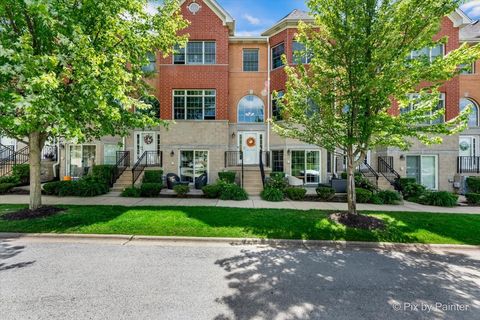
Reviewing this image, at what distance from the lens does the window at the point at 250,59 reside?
642 inches

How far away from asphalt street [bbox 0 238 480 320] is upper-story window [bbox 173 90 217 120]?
10358 mm

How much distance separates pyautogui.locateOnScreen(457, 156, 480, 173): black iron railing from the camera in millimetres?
14242

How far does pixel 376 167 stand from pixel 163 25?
15.0m

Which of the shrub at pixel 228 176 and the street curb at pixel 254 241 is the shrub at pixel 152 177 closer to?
the shrub at pixel 228 176

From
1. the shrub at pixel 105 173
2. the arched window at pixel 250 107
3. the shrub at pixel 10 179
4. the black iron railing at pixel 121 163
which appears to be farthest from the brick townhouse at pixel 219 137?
the shrub at pixel 10 179

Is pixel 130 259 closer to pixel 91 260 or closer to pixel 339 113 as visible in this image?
pixel 91 260

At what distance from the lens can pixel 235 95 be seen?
16.3m

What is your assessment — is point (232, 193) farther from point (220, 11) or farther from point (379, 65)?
point (220, 11)

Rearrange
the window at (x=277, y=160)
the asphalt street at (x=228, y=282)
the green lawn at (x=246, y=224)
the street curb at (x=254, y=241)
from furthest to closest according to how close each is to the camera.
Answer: the window at (x=277, y=160)
the green lawn at (x=246, y=224)
the street curb at (x=254, y=241)
the asphalt street at (x=228, y=282)

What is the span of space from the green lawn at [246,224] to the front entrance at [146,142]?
7594mm

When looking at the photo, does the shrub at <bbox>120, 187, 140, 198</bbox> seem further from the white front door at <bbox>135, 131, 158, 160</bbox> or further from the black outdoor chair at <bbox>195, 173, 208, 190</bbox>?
the white front door at <bbox>135, 131, 158, 160</bbox>

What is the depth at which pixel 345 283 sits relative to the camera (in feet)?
13.2

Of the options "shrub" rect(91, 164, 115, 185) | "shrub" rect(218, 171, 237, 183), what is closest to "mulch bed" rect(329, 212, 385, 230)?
"shrub" rect(218, 171, 237, 183)

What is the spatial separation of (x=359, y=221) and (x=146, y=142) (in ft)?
45.3
